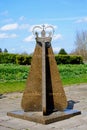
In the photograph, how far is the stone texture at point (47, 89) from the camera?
6.89 m

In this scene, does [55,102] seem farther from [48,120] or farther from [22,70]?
[22,70]

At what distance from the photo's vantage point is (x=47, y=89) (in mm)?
6879

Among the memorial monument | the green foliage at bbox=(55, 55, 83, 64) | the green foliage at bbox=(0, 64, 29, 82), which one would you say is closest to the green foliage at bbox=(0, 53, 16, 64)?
the green foliage at bbox=(55, 55, 83, 64)

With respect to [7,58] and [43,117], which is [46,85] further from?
[7,58]

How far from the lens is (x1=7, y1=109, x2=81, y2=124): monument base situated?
20.3 ft

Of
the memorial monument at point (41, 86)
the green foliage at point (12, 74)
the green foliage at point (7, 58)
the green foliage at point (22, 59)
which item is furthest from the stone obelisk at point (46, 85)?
the green foliage at point (7, 58)

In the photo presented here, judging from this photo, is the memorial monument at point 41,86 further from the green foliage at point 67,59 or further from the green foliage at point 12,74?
the green foliage at point 67,59

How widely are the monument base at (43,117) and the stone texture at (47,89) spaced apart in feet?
0.68

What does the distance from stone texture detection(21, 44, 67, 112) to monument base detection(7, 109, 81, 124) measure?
21cm

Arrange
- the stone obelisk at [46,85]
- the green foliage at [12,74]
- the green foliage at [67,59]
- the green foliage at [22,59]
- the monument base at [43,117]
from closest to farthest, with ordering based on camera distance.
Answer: the monument base at [43,117] < the stone obelisk at [46,85] < the green foliage at [12,74] < the green foliage at [22,59] < the green foliage at [67,59]

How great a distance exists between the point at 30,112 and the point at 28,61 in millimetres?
22870

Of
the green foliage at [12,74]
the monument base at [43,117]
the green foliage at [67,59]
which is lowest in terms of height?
the monument base at [43,117]

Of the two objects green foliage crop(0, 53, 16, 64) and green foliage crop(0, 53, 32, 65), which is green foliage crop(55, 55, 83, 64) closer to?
green foliage crop(0, 53, 32, 65)

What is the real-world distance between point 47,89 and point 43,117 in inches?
31.0
